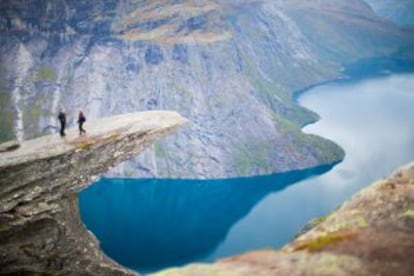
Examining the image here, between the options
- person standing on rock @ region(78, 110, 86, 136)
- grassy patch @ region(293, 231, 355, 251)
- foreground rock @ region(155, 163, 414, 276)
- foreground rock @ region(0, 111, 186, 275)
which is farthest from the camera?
person standing on rock @ region(78, 110, 86, 136)

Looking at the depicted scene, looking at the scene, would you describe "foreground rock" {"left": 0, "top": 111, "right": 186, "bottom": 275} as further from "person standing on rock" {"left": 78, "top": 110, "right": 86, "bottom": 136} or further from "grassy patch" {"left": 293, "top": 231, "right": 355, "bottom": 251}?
"grassy patch" {"left": 293, "top": 231, "right": 355, "bottom": 251}

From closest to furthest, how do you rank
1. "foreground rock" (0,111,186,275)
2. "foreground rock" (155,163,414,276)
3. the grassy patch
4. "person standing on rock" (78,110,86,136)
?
1. "foreground rock" (155,163,414,276)
2. the grassy patch
3. "foreground rock" (0,111,186,275)
4. "person standing on rock" (78,110,86,136)

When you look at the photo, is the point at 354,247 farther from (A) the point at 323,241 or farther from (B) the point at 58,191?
(B) the point at 58,191

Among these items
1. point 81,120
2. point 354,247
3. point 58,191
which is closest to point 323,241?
point 354,247

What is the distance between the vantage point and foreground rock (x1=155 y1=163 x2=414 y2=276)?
20.0 m

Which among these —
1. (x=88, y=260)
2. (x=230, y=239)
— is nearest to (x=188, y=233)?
(x=230, y=239)

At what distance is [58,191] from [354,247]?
25990 millimetres

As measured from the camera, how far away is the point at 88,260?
141ft

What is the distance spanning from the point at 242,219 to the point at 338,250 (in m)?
171

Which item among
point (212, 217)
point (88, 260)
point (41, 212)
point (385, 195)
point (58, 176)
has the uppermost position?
point (385, 195)

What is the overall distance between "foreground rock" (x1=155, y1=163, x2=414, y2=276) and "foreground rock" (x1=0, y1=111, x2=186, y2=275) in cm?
2167

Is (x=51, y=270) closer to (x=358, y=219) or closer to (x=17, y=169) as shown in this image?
(x=17, y=169)

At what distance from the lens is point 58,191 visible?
41031 mm

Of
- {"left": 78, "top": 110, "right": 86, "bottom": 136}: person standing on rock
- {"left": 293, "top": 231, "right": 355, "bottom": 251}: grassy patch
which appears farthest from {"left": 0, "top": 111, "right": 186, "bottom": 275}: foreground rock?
{"left": 293, "top": 231, "right": 355, "bottom": 251}: grassy patch
